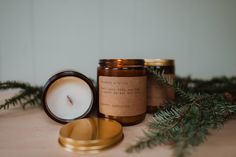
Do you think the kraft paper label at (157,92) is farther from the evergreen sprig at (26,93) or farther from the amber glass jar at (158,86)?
the evergreen sprig at (26,93)

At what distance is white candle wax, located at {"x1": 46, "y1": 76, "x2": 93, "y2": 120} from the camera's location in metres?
0.32

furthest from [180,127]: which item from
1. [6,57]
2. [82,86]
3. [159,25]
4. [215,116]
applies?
[6,57]

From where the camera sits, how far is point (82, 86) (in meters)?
0.33

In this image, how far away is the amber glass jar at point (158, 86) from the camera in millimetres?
363

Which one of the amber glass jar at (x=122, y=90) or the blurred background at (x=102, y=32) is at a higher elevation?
the blurred background at (x=102, y=32)

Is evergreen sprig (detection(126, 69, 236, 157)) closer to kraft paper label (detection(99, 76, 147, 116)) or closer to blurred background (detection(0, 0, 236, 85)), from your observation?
kraft paper label (detection(99, 76, 147, 116))

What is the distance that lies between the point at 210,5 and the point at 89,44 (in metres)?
0.37

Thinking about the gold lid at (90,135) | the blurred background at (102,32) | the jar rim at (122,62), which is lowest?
the gold lid at (90,135)

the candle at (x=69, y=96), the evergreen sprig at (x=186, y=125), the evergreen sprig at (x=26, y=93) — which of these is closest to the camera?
the evergreen sprig at (x=186, y=125)

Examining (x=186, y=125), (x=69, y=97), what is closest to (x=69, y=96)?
(x=69, y=97)

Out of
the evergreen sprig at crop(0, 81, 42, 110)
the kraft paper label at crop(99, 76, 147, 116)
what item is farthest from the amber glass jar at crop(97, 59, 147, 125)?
the evergreen sprig at crop(0, 81, 42, 110)

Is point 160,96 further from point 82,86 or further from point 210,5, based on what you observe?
point 210,5

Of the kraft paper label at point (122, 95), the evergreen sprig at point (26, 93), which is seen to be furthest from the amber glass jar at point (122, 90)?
the evergreen sprig at point (26, 93)

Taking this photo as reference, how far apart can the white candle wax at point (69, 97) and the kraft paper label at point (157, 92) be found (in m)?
0.13
